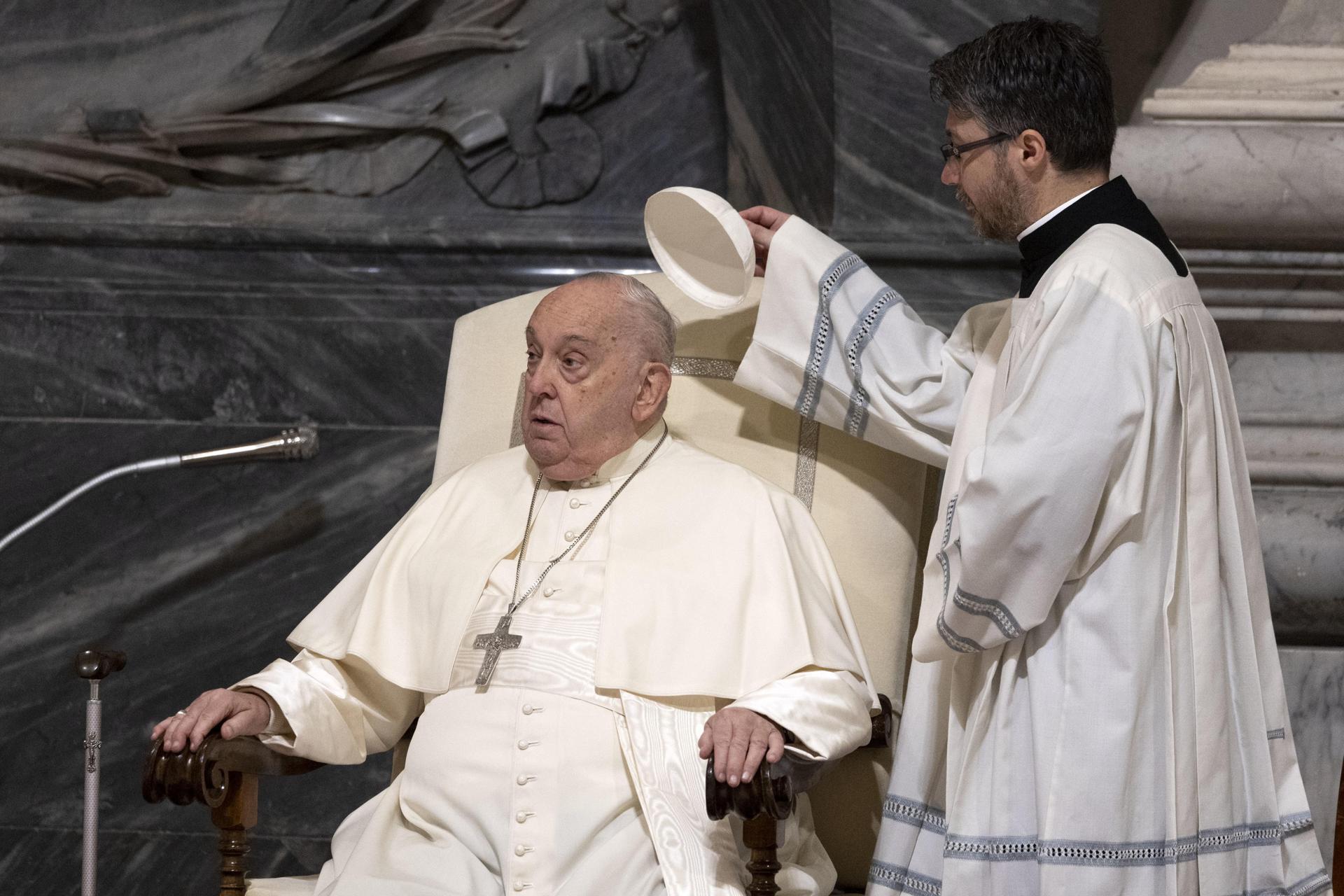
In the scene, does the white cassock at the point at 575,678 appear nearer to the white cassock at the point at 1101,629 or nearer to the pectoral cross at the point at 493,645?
the pectoral cross at the point at 493,645

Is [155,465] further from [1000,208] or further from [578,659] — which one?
[1000,208]

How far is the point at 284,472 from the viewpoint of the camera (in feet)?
14.9

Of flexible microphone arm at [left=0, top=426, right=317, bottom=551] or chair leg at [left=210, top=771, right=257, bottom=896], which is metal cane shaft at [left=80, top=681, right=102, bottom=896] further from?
flexible microphone arm at [left=0, top=426, right=317, bottom=551]

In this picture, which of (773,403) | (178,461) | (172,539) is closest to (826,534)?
(773,403)

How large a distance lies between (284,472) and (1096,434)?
9.32ft

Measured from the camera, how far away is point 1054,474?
2430 mm

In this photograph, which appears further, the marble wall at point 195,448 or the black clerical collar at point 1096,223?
the marble wall at point 195,448

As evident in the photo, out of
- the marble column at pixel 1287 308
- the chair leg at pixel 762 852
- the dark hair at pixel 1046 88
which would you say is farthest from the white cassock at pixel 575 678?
the marble column at pixel 1287 308

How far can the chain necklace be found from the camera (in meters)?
2.97

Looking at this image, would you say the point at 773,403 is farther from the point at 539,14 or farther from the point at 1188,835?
the point at 539,14

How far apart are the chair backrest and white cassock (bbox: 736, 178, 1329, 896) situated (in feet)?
1.16

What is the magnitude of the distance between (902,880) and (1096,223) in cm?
130

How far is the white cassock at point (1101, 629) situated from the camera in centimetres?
246

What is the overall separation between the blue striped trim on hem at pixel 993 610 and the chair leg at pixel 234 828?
4.63 feet
